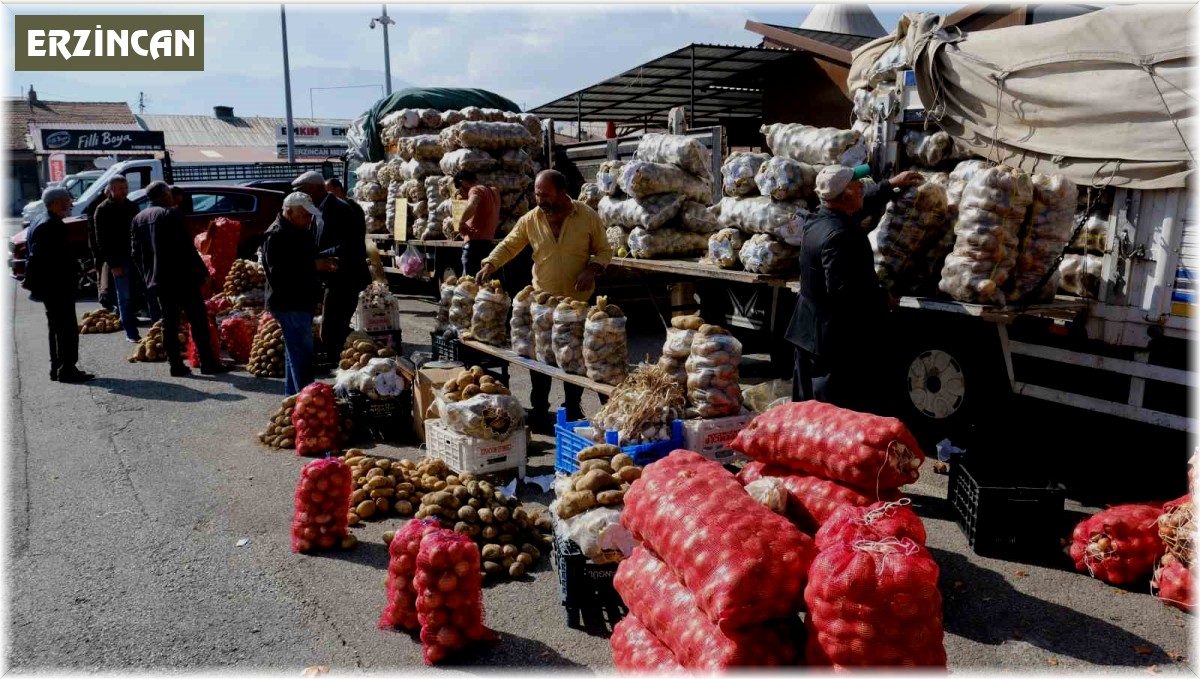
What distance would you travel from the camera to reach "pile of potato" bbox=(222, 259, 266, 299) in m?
11.3

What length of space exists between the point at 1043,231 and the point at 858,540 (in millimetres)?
3674

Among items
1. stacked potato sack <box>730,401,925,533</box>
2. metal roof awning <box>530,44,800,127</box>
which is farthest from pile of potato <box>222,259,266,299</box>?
stacked potato sack <box>730,401,925,533</box>

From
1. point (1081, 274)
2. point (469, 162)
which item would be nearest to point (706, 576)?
point (1081, 274)

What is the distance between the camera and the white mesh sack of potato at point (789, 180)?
6.33m

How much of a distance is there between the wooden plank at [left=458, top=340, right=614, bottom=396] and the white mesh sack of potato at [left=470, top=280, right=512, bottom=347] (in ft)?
0.33

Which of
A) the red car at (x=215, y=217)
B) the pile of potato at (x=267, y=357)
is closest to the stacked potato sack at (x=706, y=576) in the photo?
the pile of potato at (x=267, y=357)

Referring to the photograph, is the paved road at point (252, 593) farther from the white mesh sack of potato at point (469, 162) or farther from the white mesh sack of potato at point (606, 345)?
the white mesh sack of potato at point (469, 162)

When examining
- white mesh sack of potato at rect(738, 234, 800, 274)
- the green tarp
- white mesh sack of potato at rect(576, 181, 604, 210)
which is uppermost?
the green tarp

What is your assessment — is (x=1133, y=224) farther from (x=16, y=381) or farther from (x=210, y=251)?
(x=210, y=251)

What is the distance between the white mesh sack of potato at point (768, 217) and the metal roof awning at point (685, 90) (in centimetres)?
671

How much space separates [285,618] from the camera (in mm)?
4168

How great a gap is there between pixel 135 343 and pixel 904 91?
9.84 metres

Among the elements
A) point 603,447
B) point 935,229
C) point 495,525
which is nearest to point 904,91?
point 935,229

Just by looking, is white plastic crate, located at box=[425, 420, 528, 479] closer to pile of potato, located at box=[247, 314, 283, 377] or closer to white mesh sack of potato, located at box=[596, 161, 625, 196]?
white mesh sack of potato, located at box=[596, 161, 625, 196]
